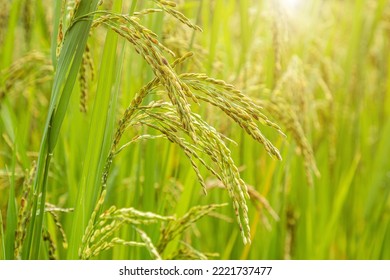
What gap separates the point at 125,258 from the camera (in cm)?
165

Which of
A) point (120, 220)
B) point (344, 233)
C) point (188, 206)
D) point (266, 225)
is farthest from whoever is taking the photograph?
point (344, 233)

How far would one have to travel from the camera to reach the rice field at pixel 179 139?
44.4 inches

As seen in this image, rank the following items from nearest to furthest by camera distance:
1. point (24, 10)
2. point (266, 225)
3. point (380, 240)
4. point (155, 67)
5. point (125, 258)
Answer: point (155, 67) → point (125, 258) → point (266, 225) → point (24, 10) → point (380, 240)

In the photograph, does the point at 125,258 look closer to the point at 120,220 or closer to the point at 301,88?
the point at 120,220

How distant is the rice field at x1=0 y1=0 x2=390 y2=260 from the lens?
113 centimetres

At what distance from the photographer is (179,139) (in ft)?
3.61

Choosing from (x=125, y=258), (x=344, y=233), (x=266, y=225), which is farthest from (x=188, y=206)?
(x=344, y=233)

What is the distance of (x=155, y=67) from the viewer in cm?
96

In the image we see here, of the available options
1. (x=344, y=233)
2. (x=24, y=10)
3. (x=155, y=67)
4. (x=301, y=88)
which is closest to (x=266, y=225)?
(x=301, y=88)

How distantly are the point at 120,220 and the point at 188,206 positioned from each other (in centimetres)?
54

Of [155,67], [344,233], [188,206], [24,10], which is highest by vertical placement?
[24,10]
